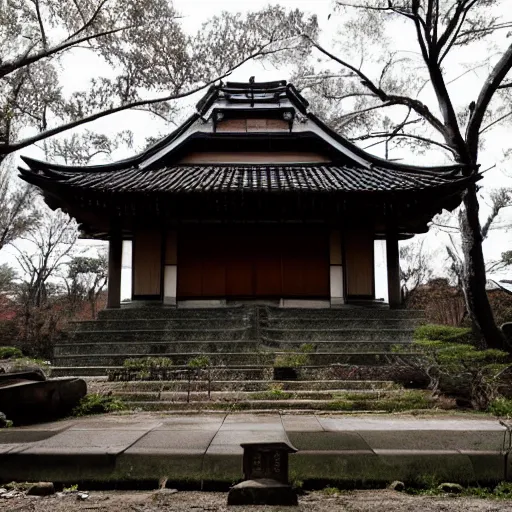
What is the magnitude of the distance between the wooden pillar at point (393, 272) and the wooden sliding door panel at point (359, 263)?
0.54 metres

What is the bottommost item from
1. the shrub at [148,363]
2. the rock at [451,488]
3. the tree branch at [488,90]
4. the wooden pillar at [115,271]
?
the rock at [451,488]

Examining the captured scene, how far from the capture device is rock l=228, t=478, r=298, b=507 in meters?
3.20

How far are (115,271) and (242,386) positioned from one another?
23.1 feet

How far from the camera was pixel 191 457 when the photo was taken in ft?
12.3

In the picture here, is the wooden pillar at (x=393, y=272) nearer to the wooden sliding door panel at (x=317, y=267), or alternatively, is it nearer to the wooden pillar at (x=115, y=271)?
the wooden sliding door panel at (x=317, y=267)

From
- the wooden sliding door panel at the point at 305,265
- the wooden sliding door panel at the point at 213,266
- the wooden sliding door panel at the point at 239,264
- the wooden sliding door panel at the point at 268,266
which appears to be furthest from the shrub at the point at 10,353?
the wooden sliding door panel at the point at 305,265

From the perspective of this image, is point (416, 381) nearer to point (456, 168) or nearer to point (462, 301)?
point (456, 168)

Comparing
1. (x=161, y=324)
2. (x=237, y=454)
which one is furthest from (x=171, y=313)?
(x=237, y=454)

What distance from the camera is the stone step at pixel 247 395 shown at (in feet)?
22.2

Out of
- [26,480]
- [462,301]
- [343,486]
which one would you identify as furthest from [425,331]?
[462,301]

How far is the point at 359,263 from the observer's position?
13.2 meters

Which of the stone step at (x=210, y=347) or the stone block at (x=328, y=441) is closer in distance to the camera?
the stone block at (x=328, y=441)

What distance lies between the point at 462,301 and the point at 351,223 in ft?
55.0

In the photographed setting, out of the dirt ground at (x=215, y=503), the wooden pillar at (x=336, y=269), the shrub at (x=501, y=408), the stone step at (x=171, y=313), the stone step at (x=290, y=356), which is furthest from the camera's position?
the wooden pillar at (x=336, y=269)
